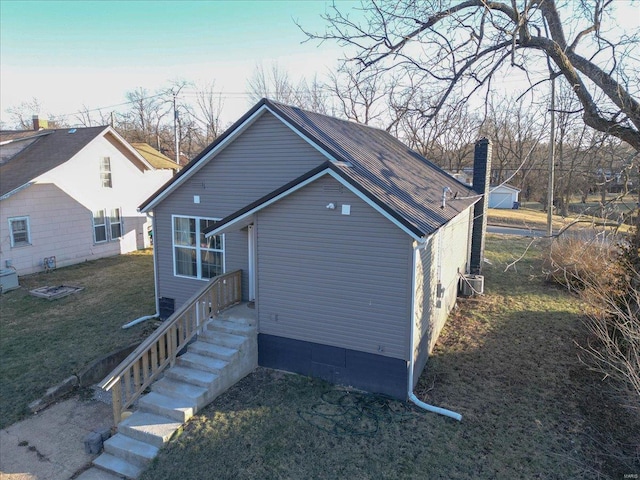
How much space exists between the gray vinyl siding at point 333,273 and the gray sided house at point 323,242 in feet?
0.06

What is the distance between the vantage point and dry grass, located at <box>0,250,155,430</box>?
8.91 metres

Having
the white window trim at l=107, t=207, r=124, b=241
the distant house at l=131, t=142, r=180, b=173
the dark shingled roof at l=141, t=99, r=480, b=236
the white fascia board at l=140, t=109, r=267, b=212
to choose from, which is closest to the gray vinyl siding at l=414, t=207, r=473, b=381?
the dark shingled roof at l=141, t=99, r=480, b=236

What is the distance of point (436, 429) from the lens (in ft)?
22.8

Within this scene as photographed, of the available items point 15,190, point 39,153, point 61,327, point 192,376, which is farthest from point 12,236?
point 192,376

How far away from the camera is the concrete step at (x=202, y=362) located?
804 centimetres

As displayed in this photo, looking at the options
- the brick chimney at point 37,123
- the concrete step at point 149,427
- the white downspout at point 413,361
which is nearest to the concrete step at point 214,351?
the concrete step at point 149,427

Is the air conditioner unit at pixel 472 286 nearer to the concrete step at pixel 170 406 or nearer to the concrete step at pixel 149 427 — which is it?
the concrete step at pixel 170 406

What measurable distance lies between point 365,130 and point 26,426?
Result: 11.2 meters

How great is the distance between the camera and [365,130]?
13.5 metres

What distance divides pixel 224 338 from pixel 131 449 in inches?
103

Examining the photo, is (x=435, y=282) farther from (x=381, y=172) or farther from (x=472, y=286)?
(x=472, y=286)

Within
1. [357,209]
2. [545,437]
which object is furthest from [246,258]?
[545,437]

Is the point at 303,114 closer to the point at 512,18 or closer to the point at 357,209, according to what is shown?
the point at 357,209

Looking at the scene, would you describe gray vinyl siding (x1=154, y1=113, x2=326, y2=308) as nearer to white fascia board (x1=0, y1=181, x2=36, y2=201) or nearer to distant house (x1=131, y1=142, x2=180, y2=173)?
white fascia board (x1=0, y1=181, x2=36, y2=201)
